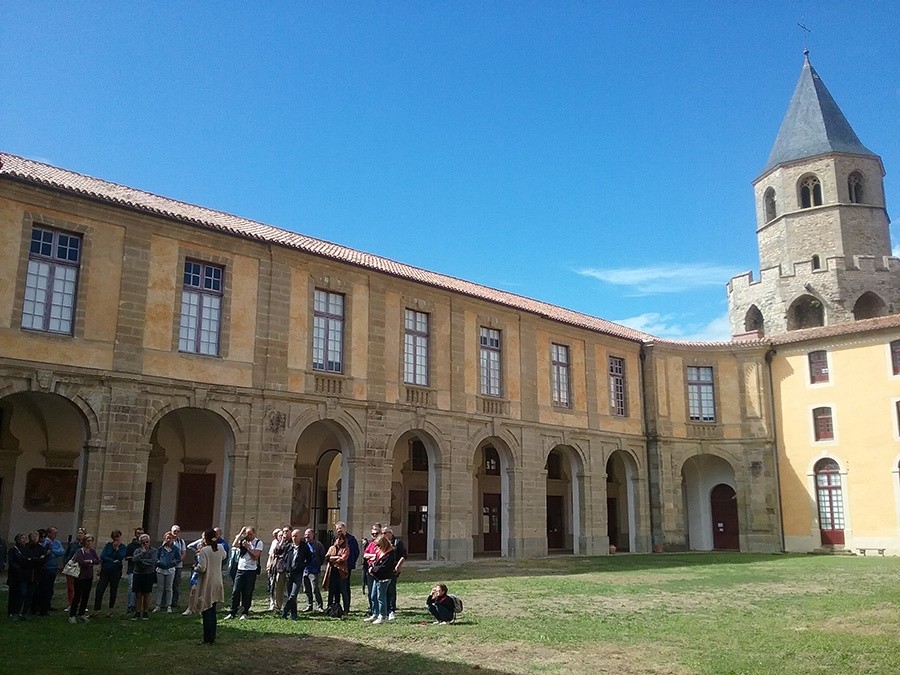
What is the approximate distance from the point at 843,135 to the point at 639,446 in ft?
100

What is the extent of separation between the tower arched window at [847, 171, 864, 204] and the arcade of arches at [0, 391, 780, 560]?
24.5 metres

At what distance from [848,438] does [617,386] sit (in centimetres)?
940

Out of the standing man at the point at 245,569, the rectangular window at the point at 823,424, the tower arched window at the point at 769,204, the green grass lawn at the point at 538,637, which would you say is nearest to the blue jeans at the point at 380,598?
the green grass lawn at the point at 538,637

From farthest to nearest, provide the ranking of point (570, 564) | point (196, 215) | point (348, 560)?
point (570, 564)
point (196, 215)
point (348, 560)

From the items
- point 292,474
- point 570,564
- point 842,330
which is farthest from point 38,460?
point 842,330

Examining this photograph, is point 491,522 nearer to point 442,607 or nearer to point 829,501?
point 829,501

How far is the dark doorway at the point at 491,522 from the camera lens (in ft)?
106

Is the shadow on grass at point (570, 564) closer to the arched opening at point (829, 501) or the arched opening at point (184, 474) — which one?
the arched opening at point (829, 501)

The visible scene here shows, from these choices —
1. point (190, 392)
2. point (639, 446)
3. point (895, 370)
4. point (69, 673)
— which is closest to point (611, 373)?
point (639, 446)

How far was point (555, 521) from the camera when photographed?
35.0 m

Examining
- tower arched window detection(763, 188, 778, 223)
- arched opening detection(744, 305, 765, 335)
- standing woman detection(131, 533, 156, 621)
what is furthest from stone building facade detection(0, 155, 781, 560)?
tower arched window detection(763, 188, 778, 223)

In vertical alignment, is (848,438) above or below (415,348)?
below

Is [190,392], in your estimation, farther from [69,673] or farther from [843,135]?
[843,135]

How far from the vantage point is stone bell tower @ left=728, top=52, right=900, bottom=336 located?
154 feet
